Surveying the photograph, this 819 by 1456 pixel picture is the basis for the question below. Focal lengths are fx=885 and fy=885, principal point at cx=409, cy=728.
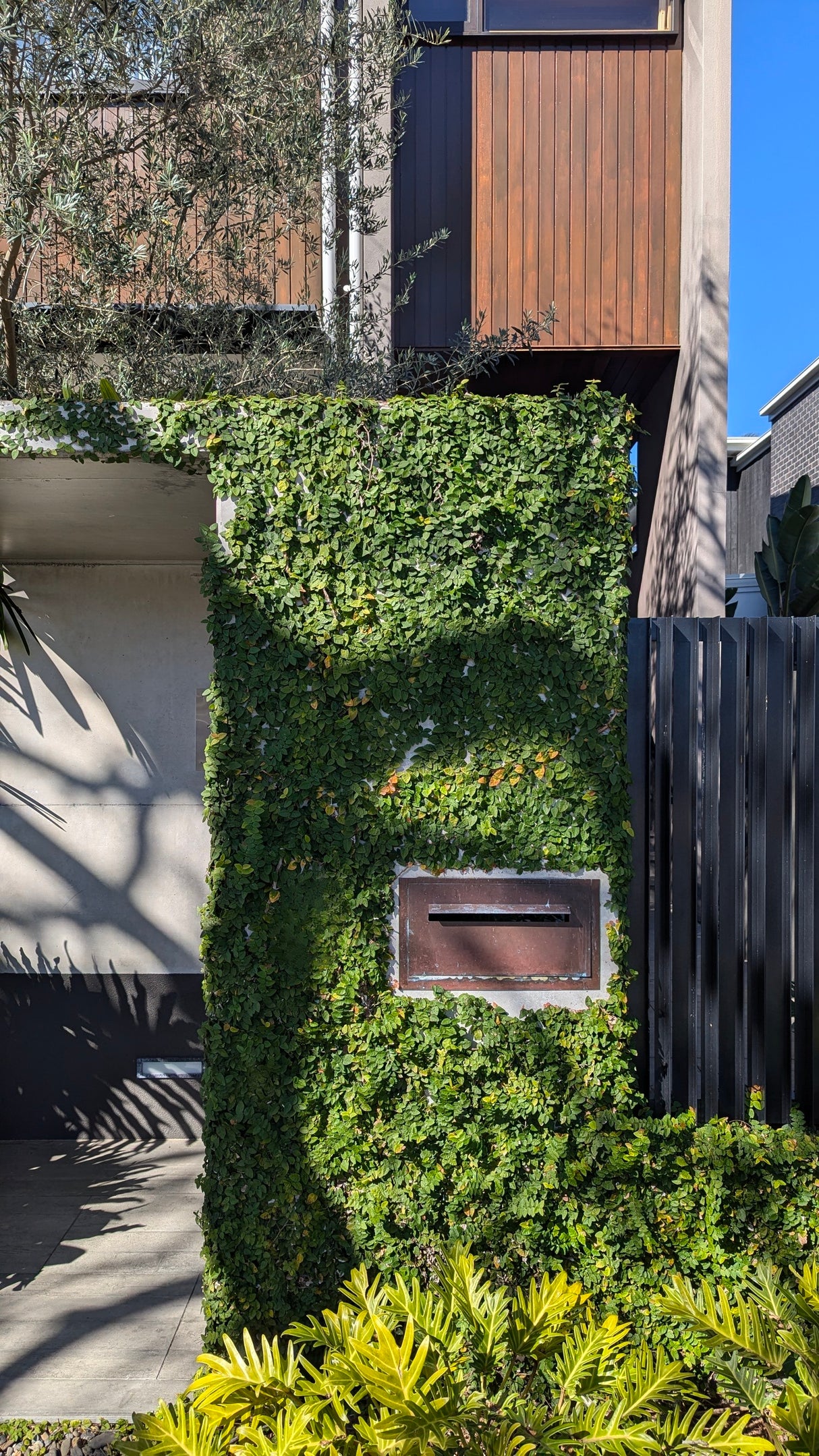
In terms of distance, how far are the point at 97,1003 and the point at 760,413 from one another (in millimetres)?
16387

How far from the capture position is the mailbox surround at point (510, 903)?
341cm

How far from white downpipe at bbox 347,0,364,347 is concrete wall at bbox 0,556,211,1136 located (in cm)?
187

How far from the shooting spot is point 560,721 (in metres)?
3.40

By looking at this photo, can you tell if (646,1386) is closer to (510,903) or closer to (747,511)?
(510,903)

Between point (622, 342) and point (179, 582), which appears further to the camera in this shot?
point (622, 342)

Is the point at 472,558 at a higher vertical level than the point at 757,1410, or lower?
higher

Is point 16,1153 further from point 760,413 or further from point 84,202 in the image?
point 760,413

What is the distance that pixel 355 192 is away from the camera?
4961 mm

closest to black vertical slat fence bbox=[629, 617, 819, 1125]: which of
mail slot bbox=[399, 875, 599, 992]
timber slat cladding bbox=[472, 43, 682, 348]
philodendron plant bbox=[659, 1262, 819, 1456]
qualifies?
mail slot bbox=[399, 875, 599, 992]

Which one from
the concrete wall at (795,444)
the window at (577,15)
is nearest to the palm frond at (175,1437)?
the window at (577,15)

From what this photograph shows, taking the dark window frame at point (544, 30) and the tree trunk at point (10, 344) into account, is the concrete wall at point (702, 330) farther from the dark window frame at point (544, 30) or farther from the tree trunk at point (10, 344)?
the tree trunk at point (10, 344)

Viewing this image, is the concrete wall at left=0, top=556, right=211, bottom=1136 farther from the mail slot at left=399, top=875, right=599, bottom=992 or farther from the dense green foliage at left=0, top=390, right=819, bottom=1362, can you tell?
the mail slot at left=399, top=875, right=599, bottom=992

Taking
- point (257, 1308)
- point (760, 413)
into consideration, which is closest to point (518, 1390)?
point (257, 1308)

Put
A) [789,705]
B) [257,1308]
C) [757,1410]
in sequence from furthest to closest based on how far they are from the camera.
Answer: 1. [789,705]
2. [257,1308]
3. [757,1410]
